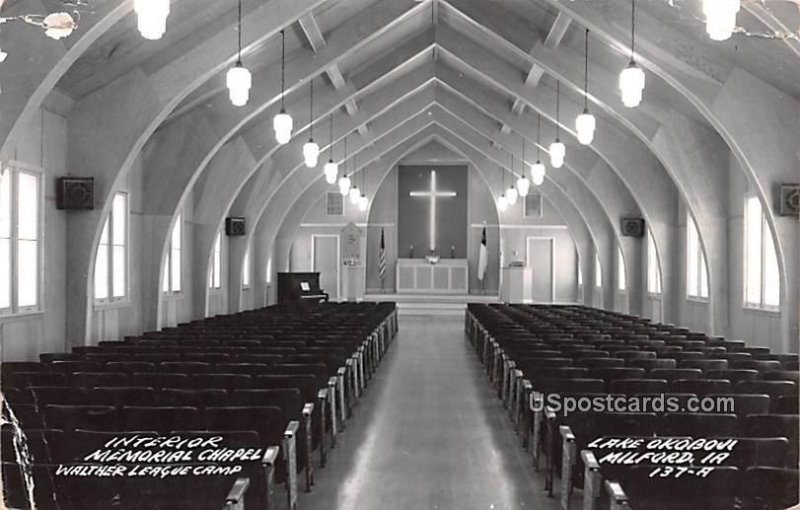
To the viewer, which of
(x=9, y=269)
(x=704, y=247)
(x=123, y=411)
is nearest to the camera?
(x=123, y=411)

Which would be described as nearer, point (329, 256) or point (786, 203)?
point (786, 203)

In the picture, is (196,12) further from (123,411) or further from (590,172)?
(590,172)

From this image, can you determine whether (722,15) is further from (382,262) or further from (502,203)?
(382,262)

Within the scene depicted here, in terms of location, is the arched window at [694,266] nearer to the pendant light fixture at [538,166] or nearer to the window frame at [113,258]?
the pendant light fixture at [538,166]

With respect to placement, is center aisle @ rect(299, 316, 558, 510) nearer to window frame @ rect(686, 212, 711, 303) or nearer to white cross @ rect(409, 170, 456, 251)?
window frame @ rect(686, 212, 711, 303)

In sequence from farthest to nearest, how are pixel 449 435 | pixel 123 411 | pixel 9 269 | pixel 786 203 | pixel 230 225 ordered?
pixel 230 225
pixel 786 203
pixel 9 269
pixel 449 435
pixel 123 411

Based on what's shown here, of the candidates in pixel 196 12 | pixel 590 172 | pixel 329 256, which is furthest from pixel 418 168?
pixel 196 12

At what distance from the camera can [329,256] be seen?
1152 inches

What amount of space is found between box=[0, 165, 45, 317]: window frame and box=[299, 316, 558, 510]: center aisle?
4402mm

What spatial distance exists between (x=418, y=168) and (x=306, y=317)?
17504 millimetres

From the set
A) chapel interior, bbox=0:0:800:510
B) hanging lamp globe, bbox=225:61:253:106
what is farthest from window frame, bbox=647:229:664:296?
hanging lamp globe, bbox=225:61:253:106

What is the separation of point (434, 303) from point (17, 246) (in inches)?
717

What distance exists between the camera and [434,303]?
26.8 m

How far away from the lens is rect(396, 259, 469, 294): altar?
2902 centimetres
